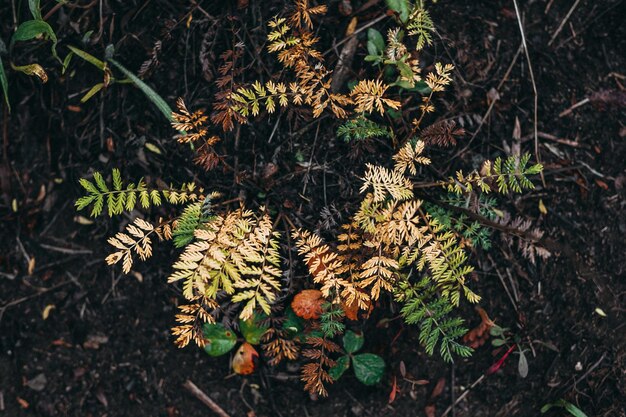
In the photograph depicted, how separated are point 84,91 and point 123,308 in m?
0.99

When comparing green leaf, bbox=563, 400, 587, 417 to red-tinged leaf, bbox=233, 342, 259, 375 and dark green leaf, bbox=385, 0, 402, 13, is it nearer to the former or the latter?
red-tinged leaf, bbox=233, 342, 259, 375

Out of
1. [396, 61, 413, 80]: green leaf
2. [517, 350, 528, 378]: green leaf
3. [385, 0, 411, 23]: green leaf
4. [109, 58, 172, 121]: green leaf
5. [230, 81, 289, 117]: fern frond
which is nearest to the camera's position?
[230, 81, 289, 117]: fern frond

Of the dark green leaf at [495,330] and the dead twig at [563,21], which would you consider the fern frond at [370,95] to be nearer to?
the dead twig at [563,21]

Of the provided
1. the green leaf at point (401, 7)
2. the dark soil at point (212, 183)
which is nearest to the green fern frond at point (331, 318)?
the dark soil at point (212, 183)

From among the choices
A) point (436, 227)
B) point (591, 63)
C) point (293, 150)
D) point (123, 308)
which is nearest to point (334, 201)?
point (293, 150)

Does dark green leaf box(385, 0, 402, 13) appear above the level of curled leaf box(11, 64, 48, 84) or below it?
above

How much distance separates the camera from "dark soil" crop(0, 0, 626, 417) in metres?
2.51

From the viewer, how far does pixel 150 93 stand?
2.42 m

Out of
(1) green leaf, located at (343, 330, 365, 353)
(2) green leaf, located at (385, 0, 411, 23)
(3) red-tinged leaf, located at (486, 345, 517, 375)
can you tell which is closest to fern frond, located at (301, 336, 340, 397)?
(1) green leaf, located at (343, 330, 365, 353)

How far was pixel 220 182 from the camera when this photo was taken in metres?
2.47

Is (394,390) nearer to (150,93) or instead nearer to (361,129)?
(361,129)

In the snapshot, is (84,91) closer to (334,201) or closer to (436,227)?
(334,201)

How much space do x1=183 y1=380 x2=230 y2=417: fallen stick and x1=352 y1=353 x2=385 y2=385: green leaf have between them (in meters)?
0.63

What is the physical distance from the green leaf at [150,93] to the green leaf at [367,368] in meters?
1.32
